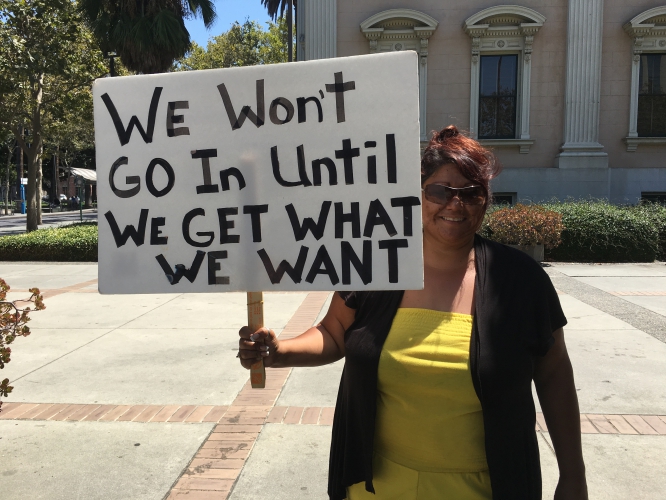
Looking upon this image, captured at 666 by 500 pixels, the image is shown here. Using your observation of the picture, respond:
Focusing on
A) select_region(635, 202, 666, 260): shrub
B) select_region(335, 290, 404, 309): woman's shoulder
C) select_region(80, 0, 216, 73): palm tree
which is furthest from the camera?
select_region(80, 0, 216, 73): palm tree

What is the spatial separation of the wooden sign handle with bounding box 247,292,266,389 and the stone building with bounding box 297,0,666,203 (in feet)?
47.7

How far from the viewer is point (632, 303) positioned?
7.85m

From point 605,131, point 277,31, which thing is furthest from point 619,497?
point 277,31

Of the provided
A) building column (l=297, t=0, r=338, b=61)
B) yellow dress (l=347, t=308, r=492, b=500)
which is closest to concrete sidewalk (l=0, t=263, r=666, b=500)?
yellow dress (l=347, t=308, r=492, b=500)

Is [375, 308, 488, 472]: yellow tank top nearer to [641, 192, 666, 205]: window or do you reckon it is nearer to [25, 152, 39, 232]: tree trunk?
[641, 192, 666, 205]: window

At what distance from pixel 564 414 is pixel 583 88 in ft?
52.7

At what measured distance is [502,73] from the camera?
1642 cm

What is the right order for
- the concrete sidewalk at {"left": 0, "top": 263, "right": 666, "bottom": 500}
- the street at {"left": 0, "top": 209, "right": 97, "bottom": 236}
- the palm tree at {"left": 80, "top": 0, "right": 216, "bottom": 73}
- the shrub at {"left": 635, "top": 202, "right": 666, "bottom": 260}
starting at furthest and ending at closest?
1. the street at {"left": 0, "top": 209, "right": 97, "bottom": 236}
2. the palm tree at {"left": 80, "top": 0, "right": 216, "bottom": 73}
3. the shrub at {"left": 635, "top": 202, "right": 666, "bottom": 260}
4. the concrete sidewalk at {"left": 0, "top": 263, "right": 666, "bottom": 500}

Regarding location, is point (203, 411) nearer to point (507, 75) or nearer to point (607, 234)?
point (607, 234)

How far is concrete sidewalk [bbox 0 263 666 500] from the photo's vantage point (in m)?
3.28

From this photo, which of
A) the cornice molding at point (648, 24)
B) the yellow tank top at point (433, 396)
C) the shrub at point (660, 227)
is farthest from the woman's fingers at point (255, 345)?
the cornice molding at point (648, 24)

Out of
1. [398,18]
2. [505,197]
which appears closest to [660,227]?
[505,197]

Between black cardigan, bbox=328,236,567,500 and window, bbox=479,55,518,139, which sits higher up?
window, bbox=479,55,518,139

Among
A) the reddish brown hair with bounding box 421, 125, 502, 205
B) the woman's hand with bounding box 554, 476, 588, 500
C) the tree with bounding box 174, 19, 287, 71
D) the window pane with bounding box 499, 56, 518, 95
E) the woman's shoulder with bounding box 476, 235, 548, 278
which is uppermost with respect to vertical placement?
the tree with bounding box 174, 19, 287, 71
